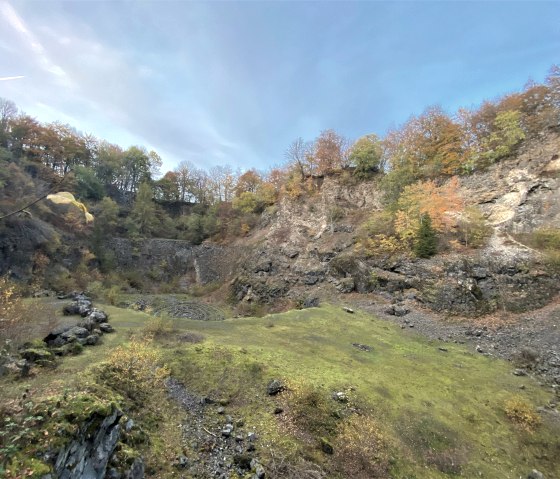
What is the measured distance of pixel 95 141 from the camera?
164 feet

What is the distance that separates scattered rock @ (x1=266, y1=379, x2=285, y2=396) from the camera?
958 cm

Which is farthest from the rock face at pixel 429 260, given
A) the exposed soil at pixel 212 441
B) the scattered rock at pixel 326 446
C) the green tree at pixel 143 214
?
the green tree at pixel 143 214

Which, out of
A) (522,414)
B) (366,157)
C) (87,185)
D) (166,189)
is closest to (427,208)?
(366,157)

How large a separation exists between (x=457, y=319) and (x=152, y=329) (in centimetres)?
1691

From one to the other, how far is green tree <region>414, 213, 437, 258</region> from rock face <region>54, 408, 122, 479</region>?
2169 cm

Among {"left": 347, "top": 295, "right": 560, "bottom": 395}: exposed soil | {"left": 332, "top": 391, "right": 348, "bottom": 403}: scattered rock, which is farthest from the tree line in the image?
{"left": 332, "top": 391, "right": 348, "bottom": 403}: scattered rock

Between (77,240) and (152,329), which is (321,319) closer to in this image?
(152,329)

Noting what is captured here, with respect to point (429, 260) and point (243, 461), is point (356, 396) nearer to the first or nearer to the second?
point (243, 461)

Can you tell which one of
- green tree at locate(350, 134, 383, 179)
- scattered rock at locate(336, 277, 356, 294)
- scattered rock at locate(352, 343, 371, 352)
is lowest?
scattered rock at locate(352, 343, 371, 352)

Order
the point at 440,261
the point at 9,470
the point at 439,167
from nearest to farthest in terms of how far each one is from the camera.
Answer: the point at 9,470, the point at 440,261, the point at 439,167

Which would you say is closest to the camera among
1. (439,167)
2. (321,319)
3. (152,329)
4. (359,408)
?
(359,408)

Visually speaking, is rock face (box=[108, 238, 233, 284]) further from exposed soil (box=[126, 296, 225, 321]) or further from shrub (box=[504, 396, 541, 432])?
shrub (box=[504, 396, 541, 432])

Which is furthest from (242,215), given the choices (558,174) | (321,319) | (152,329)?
(558,174)

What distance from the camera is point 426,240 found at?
2227 centimetres
